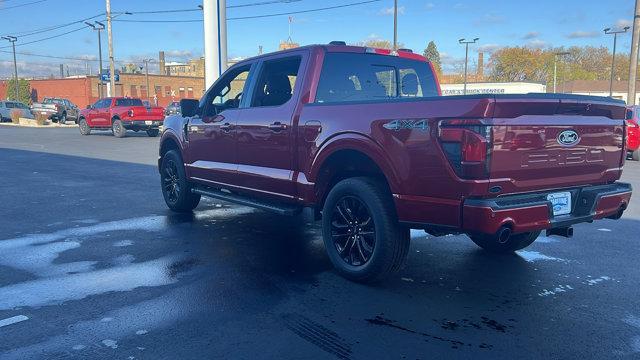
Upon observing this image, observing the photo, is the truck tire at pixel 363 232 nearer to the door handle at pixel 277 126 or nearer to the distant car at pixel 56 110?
the door handle at pixel 277 126

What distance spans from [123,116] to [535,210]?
22470mm

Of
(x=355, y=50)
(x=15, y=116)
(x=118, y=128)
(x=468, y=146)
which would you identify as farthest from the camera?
(x=15, y=116)

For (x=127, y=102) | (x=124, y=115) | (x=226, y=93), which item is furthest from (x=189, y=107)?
(x=127, y=102)

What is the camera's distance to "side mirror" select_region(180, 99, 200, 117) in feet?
21.9

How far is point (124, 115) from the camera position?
23641 millimetres

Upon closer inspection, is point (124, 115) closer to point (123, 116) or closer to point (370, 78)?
point (123, 116)

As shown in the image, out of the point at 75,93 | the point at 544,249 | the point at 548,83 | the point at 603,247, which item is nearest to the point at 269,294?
the point at 544,249

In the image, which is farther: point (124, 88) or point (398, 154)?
point (124, 88)

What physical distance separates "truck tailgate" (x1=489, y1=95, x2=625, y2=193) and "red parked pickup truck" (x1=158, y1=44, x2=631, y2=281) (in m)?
0.01

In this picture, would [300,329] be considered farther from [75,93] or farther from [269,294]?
[75,93]

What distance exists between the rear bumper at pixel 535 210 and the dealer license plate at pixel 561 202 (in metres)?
0.04

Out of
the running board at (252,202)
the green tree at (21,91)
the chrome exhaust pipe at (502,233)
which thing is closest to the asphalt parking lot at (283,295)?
the running board at (252,202)

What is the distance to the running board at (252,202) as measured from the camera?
17.2 ft

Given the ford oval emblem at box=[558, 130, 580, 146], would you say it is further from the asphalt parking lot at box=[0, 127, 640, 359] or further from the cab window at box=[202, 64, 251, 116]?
the cab window at box=[202, 64, 251, 116]
